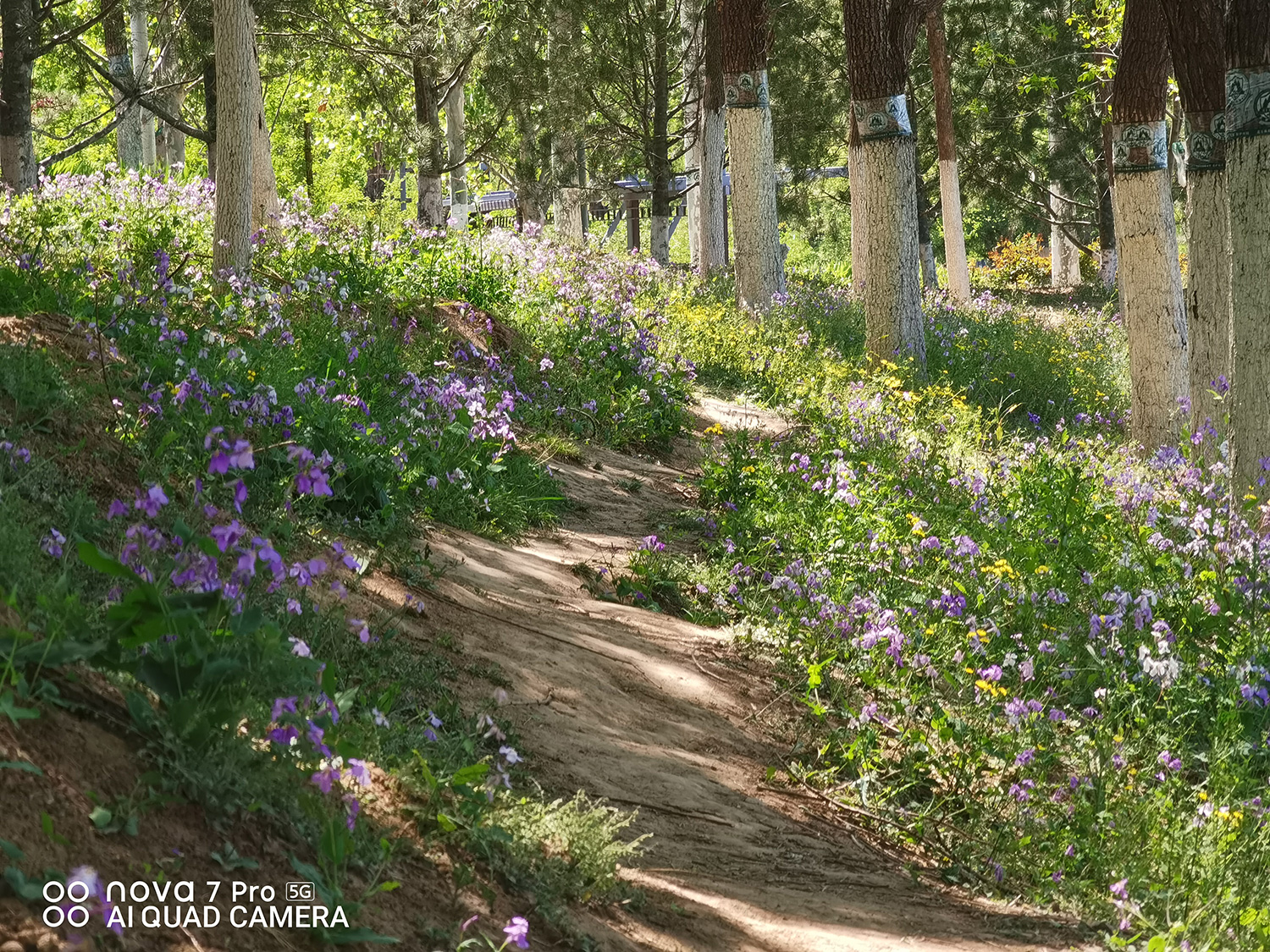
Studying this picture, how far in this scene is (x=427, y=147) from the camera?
17.1 m

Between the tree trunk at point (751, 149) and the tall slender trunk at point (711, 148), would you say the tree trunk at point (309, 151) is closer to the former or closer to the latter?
the tall slender trunk at point (711, 148)

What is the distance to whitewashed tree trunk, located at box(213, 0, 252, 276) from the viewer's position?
889cm

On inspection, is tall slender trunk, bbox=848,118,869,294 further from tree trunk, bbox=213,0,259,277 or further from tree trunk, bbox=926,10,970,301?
tree trunk, bbox=213,0,259,277

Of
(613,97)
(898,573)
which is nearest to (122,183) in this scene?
(898,573)

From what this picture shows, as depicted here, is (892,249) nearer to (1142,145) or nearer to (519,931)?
(1142,145)

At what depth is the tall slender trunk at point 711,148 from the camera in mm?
18269

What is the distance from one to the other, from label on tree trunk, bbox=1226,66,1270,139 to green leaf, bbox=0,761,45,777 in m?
7.09

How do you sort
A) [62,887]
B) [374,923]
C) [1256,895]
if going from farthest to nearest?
1. [1256,895]
2. [374,923]
3. [62,887]

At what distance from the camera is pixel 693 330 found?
13.1 meters

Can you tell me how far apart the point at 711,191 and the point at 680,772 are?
16193 millimetres

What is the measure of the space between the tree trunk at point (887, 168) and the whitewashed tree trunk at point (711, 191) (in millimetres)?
7184

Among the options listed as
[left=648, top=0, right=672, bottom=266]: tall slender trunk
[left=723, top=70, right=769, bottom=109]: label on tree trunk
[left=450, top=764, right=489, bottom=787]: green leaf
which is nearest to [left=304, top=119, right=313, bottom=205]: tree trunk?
[left=648, top=0, right=672, bottom=266]: tall slender trunk

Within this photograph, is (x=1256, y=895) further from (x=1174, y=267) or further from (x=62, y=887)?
(x=1174, y=267)

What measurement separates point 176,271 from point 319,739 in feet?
16.7
